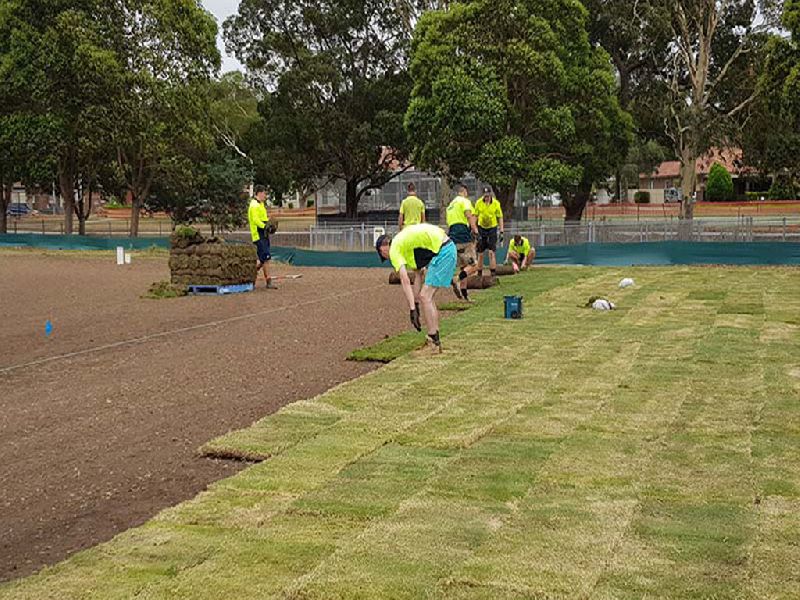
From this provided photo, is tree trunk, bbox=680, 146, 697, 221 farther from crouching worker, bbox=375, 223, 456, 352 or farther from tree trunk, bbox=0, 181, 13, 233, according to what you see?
crouching worker, bbox=375, 223, 456, 352

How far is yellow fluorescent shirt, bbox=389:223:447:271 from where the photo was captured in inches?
409

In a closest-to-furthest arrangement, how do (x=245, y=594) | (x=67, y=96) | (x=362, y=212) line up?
(x=245, y=594), (x=67, y=96), (x=362, y=212)

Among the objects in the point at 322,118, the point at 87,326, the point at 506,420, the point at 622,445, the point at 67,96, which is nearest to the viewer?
the point at 622,445

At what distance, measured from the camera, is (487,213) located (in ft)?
59.8

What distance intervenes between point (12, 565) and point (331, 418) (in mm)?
3287

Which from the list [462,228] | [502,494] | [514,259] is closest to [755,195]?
[514,259]

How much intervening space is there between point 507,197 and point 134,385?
3247 cm

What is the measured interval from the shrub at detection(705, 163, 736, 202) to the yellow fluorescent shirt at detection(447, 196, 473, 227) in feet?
209

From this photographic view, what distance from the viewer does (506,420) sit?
7422 millimetres

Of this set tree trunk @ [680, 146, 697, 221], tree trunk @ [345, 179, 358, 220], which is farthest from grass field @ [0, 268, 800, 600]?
tree trunk @ [345, 179, 358, 220]

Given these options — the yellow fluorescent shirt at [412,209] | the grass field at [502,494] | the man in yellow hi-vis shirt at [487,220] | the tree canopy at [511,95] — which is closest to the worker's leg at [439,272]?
the grass field at [502,494]

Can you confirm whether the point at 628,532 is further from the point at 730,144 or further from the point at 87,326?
the point at 730,144

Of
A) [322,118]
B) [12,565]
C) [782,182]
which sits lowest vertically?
[12,565]

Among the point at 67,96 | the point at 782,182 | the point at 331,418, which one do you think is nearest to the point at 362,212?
the point at 67,96
